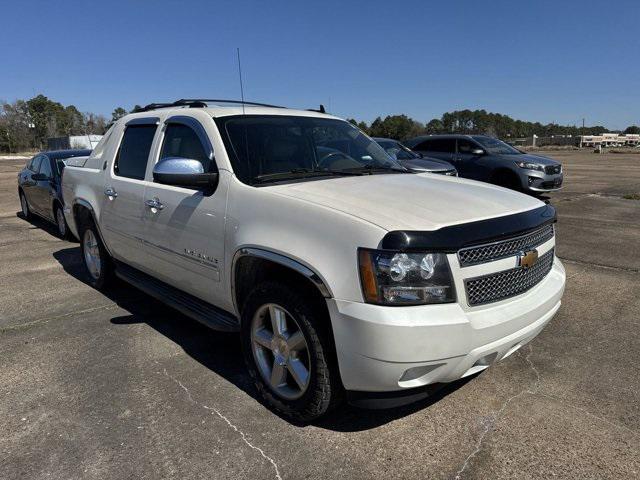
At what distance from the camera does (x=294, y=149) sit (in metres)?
A: 3.72

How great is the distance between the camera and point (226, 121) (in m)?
3.63

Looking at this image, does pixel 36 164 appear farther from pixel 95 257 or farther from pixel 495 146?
pixel 495 146

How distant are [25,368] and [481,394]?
331cm

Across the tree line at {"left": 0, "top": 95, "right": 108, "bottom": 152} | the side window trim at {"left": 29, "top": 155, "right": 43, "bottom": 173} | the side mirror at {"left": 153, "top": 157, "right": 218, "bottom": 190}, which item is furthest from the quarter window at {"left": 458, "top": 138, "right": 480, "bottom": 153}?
the tree line at {"left": 0, "top": 95, "right": 108, "bottom": 152}

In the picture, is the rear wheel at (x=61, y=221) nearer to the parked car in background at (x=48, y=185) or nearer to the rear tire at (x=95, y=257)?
the parked car in background at (x=48, y=185)

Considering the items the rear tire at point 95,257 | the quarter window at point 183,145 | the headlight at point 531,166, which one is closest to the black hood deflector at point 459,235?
the quarter window at point 183,145

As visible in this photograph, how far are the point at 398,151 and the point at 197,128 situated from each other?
863cm

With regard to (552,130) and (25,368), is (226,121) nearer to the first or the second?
(25,368)

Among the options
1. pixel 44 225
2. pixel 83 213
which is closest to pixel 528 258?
pixel 83 213

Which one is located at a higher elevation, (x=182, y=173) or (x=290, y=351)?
(x=182, y=173)

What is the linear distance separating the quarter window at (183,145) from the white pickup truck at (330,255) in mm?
16

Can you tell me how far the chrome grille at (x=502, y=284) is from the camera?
2.51 meters

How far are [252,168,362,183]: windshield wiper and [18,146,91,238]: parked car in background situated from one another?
6237mm

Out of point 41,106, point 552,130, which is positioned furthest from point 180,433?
point 552,130
